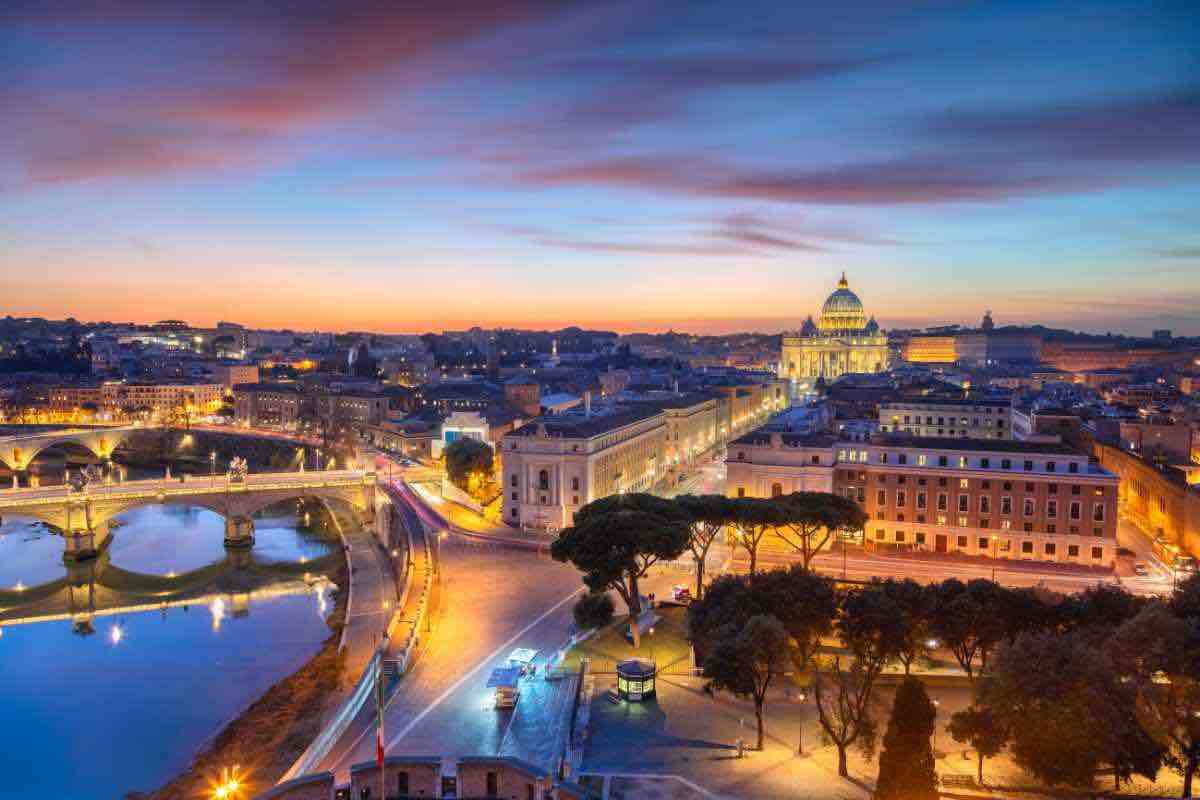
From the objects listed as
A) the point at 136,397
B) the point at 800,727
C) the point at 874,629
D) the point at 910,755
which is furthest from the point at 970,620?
the point at 136,397

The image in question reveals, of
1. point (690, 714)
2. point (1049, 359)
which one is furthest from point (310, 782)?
point (1049, 359)

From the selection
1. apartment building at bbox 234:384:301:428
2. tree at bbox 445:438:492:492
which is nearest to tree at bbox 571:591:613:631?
tree at bbox 445:438:492:492

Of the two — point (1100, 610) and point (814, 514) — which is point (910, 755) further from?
point (814, 514)

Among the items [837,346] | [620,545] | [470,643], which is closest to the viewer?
[470,643]

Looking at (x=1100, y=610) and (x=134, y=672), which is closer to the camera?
(x=1100, y=610)

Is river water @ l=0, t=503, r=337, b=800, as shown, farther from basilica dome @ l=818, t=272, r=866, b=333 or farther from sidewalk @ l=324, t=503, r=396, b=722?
basilica dome @ l=818, t=272, r=866, b=333

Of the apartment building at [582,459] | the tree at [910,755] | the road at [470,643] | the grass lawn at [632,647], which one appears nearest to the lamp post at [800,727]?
the tree at [910,755]
